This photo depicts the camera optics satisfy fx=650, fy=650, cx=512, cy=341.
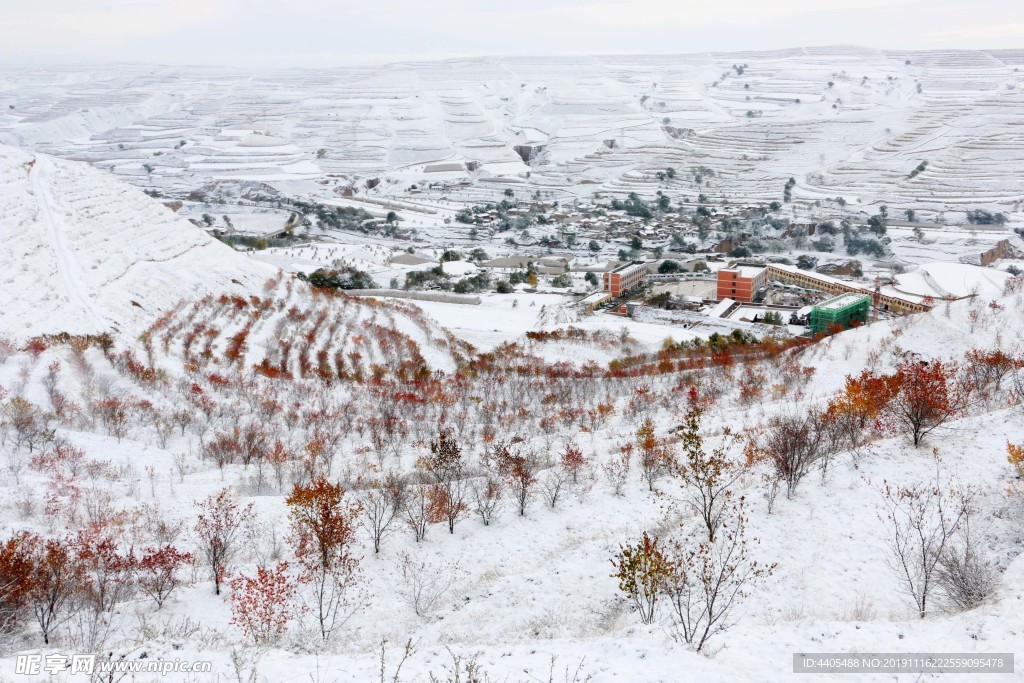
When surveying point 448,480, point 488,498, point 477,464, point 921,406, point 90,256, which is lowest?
point 477,464

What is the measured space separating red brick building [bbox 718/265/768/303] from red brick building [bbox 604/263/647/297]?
442 cm

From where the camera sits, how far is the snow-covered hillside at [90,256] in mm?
14750

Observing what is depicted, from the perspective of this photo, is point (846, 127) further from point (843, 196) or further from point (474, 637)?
point (474, 637)

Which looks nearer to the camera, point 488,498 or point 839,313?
point 488,498

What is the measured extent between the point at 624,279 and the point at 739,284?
17.9ft

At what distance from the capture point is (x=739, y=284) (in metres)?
29.0

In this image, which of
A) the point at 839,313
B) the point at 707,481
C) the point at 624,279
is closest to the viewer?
the point at 707,481

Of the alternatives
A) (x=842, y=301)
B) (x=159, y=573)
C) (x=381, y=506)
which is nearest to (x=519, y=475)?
(x=381, y=506)

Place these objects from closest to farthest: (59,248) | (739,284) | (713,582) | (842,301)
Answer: (713,582) < (59,248) < (842,301) < (739,284)

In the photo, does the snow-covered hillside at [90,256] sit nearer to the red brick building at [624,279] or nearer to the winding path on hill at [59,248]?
the winding path on hill at [59,248]

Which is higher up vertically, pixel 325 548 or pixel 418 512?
pixel 325 548

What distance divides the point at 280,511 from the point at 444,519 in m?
2.08

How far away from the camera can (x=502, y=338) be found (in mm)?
22312

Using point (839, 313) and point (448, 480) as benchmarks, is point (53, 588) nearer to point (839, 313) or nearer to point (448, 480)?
point (448, 480)
